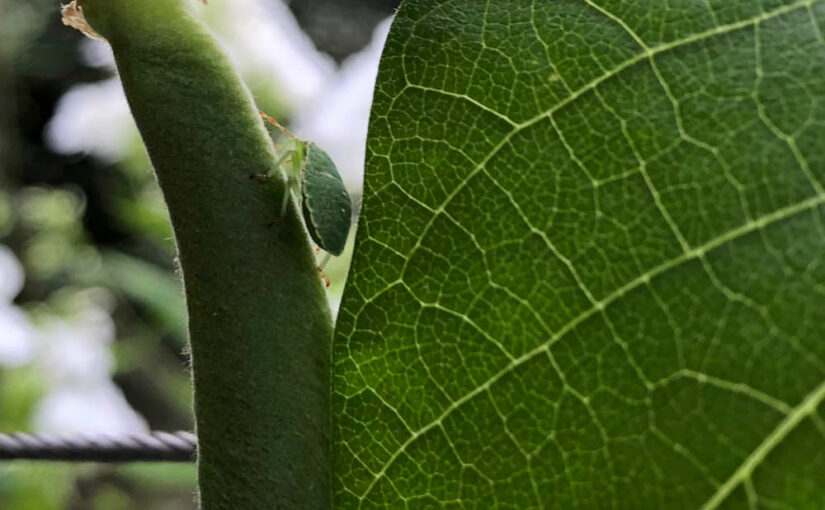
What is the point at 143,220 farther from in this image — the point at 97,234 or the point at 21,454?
the point at 21,454

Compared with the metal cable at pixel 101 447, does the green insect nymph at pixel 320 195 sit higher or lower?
higher

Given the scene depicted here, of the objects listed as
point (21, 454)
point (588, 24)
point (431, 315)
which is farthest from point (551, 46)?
point (21, 454)

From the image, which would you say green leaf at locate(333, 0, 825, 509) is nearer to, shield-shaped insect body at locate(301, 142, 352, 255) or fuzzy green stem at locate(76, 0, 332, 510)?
fuzzy green stem at locate(76, 0, 332, 510)

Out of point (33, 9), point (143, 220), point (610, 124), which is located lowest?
point (143, 220)

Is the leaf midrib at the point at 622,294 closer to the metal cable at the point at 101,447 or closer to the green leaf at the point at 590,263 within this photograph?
the green leaf at the point at 590,263

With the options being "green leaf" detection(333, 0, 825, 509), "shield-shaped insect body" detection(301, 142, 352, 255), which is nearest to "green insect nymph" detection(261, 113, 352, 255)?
"shield-shaped insect body" detection(301, 142, 352, 255)

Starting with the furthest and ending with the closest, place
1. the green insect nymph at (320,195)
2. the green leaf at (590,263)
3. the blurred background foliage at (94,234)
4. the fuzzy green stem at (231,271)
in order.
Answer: the blurred background foliage at (94,234) < the green insect nymph at (320,195) < the fuzzy green stem at (231,271) < the green leaf at (590,263)

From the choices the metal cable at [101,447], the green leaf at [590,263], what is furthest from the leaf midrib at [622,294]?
the metal cable at [101,447]
